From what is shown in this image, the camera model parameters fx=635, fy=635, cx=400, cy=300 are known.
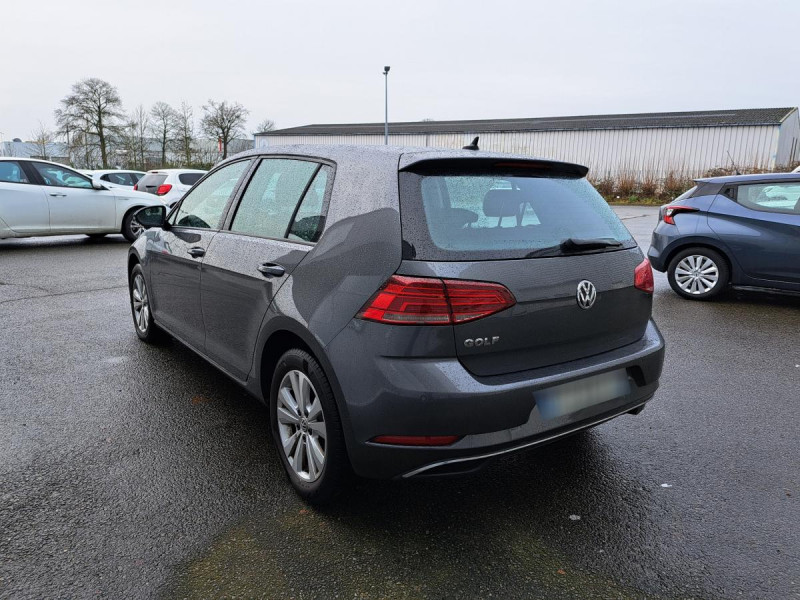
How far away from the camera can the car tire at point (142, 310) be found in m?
5.21

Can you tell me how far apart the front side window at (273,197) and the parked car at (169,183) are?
42.7 ft

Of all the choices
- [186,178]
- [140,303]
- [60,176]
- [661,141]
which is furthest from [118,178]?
[661,141]

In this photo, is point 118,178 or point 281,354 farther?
point 118,178

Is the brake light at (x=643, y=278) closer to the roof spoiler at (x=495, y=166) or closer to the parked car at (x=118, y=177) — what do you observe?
the roof spoiler at (x=495, y=166)

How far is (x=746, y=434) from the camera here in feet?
12.2

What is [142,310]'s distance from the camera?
5.41 metres

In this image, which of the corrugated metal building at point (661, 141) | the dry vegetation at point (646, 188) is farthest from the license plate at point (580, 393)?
the corrugated metal building at point (661, 141)

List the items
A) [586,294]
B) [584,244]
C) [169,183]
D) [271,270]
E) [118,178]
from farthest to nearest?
1. [118,178]
2. [169,183]
3. [271,270]
4. [584,244]
5. [586,294]

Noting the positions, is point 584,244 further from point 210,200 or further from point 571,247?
point 210,200

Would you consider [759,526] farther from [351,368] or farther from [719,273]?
[719,273]

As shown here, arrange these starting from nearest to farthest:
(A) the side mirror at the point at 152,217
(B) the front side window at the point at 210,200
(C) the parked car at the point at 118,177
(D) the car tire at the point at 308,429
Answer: (D) the car tire at the point at 308,429 < (B) the front side window at the point at 210,200 < (A) the side mirror at the point at 152,217 < (C) the parked car at the point at 118,177

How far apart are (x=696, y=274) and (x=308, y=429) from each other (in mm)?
6272

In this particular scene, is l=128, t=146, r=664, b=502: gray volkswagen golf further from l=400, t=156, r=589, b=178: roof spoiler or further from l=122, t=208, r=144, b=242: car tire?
l=122, t=208, r=144, b=242: car tire

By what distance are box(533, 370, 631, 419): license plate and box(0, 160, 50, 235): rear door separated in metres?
11.7
